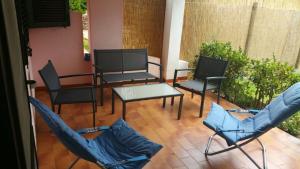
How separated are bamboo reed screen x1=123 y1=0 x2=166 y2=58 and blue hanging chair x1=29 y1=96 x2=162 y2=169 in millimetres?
2834

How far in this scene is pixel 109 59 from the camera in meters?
4.43

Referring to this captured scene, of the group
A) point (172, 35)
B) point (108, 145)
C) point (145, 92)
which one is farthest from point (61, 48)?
point (108, 145)

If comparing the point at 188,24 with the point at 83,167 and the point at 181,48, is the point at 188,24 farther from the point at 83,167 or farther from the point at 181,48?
the point at 83,167

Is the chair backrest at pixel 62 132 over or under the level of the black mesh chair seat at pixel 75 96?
over

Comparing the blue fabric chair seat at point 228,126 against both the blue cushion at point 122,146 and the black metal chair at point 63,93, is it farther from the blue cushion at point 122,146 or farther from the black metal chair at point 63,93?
the black metal chair at point 63,93

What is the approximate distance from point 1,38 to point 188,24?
5.10 meters

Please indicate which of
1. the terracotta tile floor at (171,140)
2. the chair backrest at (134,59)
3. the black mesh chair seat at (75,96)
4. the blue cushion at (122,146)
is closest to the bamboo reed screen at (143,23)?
the chair backrest at (134,59)

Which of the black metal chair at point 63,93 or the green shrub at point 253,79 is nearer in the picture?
the black metal chair at point 63,93

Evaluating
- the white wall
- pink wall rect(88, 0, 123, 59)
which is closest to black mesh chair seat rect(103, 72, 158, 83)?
pink wall rect(88, 0, 123, 59)

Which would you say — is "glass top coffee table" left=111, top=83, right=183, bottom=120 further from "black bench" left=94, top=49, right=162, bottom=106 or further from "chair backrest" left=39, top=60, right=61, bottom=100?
"chair backrest" left=39, top=60, right=61, bottom=100

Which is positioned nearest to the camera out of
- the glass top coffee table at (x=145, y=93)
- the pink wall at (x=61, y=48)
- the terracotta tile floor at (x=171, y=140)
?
the terracotta tile floor at (x=171, y=140)

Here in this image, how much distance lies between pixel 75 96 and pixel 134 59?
159cm

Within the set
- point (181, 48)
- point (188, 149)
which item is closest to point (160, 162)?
point (188, 149)

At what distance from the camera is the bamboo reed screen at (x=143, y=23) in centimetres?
493
